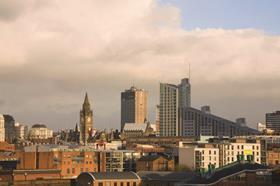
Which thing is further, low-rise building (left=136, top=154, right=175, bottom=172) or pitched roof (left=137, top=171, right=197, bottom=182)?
low-rise building (left=136, top=154, right=175, bottom=172)

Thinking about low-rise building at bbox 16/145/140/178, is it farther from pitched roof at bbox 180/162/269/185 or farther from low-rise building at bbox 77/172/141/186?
Answer: pitched roof at bbox 180/162/269/185

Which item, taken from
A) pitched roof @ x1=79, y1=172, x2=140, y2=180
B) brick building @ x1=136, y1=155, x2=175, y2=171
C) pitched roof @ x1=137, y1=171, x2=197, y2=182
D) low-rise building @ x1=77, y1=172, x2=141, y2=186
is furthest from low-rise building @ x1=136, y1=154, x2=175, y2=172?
low-rise building @ x1=77, y1=172, x2=141, y2=186

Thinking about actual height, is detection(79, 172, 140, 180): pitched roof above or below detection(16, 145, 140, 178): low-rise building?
below

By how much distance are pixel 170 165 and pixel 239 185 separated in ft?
219

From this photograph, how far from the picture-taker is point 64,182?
136 m

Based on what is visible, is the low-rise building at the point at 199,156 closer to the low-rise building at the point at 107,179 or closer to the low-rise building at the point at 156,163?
the low-rise building at the point at 156,163

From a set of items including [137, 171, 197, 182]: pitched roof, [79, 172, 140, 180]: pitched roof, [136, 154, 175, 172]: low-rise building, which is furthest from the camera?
[136, 154, 175, 172]: low-rise building

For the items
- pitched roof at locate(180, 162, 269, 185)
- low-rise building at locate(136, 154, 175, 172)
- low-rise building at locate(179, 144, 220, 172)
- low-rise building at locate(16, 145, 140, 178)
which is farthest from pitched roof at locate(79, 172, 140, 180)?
low-rise building at locate(16, 145, 140, 178)

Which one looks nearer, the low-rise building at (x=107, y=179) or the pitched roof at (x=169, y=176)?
the low-rise building at (x=107, y=179)

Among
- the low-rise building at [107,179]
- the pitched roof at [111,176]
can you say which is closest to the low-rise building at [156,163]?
the pitched roof at [111,176]

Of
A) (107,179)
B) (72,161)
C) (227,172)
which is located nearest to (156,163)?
(72,161)

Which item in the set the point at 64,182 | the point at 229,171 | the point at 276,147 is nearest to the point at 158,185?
the point at 64,182

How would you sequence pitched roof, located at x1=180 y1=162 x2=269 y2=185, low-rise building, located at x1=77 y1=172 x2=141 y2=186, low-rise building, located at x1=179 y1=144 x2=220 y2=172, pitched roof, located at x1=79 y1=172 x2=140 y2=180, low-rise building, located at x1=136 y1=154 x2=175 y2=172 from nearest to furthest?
pitched roof, located at x1=180 y1=162 x2=269 y2=185 < low-rise building, located at x1=77 y1=172 x2=141 y2=186 < pitched roof, located at x1=79 y1=172 x2=140 y2=180 < low-rise building, located at x1=179 y1=144 x2=220 y2=172 < low-rise building, located at x1=136 y1=154 x2=175 y2=172

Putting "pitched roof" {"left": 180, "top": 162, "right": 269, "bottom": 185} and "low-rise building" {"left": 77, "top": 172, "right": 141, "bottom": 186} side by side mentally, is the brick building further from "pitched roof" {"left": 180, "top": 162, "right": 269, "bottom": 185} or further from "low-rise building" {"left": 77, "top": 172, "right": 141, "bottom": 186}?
"pitched roof" {"left": 180, "top": 162, "right": 269, "bottom": 185}
